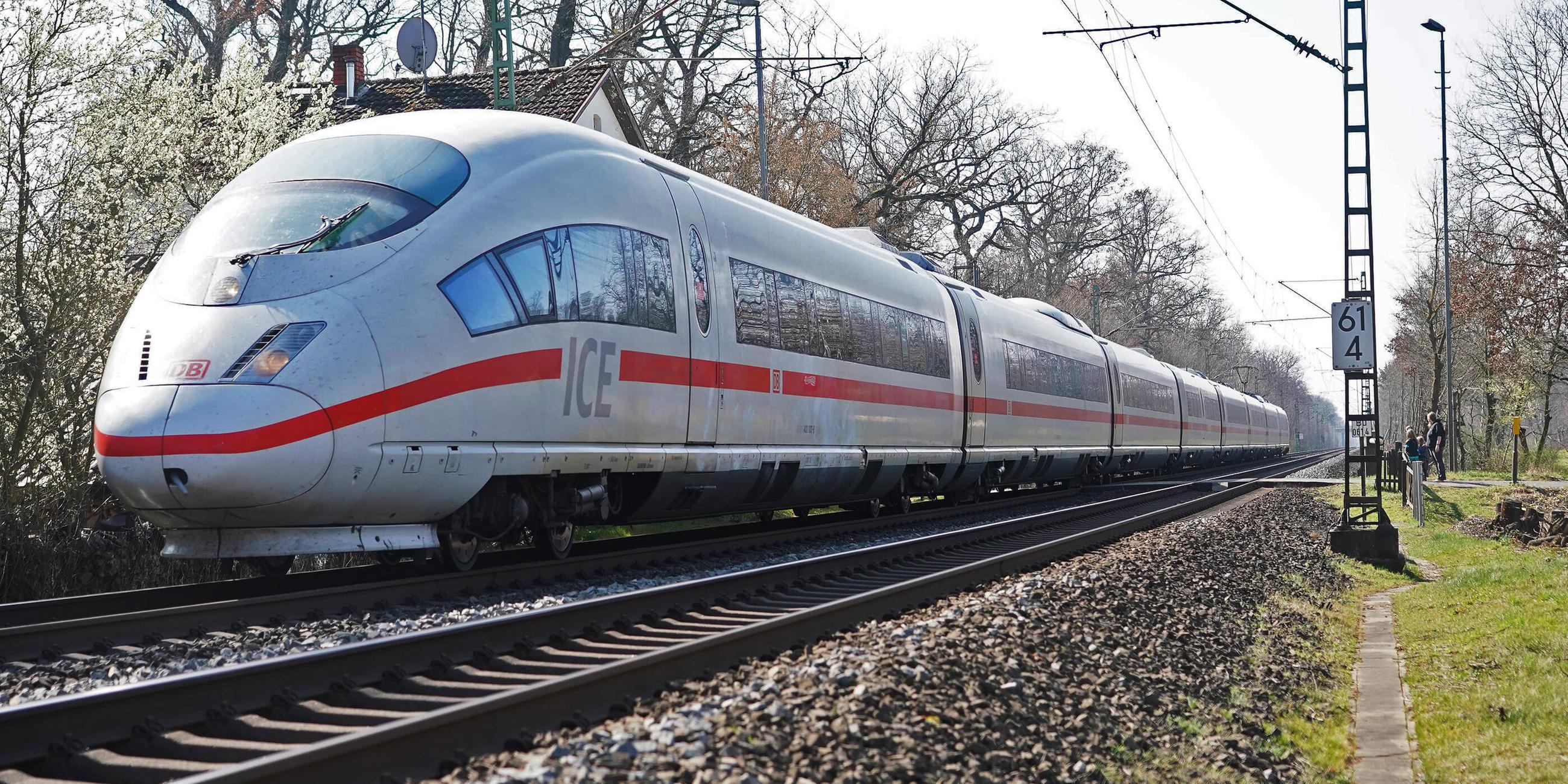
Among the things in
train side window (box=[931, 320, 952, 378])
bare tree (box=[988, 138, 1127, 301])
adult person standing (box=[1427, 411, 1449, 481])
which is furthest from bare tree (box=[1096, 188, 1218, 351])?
train side window (box=[931, 320, 952, 378])

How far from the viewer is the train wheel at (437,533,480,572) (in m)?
8.17

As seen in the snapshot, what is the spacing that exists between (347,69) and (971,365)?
1896 cm

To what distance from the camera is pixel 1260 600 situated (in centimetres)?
1030

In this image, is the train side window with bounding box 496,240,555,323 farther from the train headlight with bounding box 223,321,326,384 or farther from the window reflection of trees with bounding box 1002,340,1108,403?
the window reflection of trees with bounding box 1002,340,1108,403

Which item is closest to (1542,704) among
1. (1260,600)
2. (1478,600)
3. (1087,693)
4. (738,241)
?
(1087,693)

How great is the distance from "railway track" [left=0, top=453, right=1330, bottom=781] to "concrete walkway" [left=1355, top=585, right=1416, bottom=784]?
8.72ft

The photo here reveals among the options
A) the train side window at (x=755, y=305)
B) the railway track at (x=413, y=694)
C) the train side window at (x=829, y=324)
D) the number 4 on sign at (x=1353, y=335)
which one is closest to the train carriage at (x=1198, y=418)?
the number 4 on sign at (x=1353, y=335)

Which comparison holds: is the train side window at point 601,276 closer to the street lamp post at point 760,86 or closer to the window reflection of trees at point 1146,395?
the street lamp post at point 760,86

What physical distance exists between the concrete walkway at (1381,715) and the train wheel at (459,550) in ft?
17.6

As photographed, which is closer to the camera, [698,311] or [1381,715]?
[1381,715]

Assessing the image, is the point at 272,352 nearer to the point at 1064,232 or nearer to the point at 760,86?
the point at 760,86

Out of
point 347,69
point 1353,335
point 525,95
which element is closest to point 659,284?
point 1353,335

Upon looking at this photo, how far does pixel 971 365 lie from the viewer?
17219 mm

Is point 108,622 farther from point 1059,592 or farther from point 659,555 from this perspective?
point 1059,592
